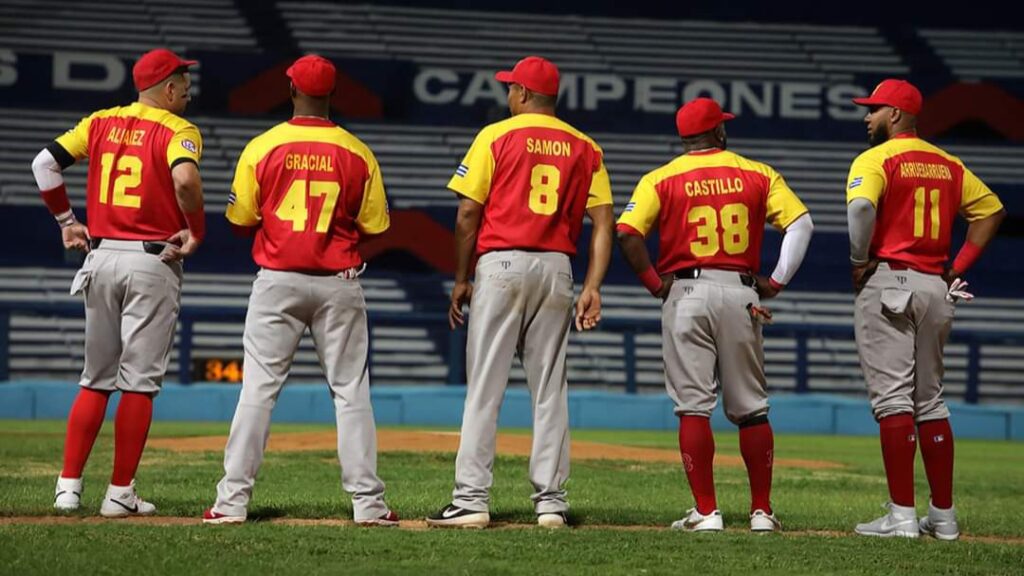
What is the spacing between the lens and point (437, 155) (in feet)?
81.3

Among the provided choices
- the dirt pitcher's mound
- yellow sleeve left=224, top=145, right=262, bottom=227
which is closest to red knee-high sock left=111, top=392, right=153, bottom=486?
yellow sleeve left=224, top=145, right=262, bottom=227

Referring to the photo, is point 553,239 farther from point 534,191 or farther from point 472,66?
point 472,66

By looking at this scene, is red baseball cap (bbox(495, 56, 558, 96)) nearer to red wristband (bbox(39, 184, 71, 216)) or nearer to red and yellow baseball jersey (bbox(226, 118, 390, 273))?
red and yellow baseball jersey (bbox(226, 118, 390, 273))

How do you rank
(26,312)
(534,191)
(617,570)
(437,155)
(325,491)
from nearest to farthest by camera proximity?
(617,570) → (534,191) → (325,491) → (26,312) → (437,155)

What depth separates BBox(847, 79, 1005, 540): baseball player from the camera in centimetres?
677

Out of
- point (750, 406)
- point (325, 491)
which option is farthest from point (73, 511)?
point (750, 406)

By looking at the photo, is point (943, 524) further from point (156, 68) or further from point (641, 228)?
point (156, 68)

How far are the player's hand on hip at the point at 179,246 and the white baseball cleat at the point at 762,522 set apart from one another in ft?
8.95

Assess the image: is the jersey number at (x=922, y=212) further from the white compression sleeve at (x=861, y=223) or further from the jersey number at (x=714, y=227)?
the jersey number at (x=714, y=227)

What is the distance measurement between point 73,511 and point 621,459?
18.5 ft

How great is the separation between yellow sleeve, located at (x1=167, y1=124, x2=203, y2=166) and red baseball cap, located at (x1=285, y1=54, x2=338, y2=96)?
54cm

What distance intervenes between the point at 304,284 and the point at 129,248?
35.1 inches

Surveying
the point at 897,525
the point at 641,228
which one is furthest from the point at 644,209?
the point at 897,525

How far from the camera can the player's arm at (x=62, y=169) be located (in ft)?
22.2
